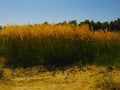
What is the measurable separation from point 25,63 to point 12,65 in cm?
44

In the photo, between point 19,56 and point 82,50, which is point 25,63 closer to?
point 19,56

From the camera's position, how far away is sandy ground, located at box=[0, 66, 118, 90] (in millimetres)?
9027

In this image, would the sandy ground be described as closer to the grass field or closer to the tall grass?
the grass field

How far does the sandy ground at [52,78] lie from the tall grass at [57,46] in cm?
55

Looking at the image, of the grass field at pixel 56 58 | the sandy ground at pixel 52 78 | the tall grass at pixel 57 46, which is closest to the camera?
the sandy ground at pixel 52 78

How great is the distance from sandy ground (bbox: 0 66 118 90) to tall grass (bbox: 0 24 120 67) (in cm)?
55

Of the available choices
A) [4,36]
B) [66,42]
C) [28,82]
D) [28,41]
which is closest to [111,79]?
[28,82]

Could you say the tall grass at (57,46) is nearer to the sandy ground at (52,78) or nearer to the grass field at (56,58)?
the grass field at (56,58)

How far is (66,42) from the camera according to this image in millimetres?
11930

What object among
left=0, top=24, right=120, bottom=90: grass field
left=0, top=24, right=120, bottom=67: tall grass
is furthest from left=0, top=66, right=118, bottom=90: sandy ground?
left=0, top=24, right=120, bottom=67: tall grass

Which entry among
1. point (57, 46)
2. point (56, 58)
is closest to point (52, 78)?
point (56, 58)

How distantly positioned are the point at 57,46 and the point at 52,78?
6.51 ft

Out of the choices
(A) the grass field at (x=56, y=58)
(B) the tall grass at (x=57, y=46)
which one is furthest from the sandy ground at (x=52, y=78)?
(B) the tall grass at (x=57, y=46)

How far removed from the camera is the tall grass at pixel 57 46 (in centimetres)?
1145
